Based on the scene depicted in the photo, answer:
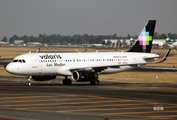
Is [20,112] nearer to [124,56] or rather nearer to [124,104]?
[124,104]

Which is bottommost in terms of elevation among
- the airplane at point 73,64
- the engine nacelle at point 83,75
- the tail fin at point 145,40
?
the engine nacelle at point 83,75

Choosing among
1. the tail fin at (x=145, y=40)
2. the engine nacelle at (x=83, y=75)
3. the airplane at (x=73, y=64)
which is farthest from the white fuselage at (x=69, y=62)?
the tail fin at (x=145, y=40)

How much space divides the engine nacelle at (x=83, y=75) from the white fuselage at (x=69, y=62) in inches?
49.7

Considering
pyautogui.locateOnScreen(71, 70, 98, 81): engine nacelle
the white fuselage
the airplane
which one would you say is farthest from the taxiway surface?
pyautogui.locateOnScreen(71, 70, 98, 81): engine nacelle

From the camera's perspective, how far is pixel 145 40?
232ft

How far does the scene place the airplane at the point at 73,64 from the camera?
2320 inches

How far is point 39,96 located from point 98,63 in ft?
66.3

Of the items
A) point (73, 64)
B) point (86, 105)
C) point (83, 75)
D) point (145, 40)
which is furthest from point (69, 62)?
point (86, 105)

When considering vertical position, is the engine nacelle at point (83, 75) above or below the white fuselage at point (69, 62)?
below

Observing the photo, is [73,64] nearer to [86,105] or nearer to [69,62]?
[69,62]

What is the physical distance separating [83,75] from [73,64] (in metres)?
3.14

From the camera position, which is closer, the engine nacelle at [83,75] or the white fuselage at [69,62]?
the white fuselage at [69,62]

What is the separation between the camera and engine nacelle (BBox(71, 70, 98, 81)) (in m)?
59.4

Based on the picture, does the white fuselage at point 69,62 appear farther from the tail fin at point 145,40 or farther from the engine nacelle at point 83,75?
the tail fin at point 145,40
